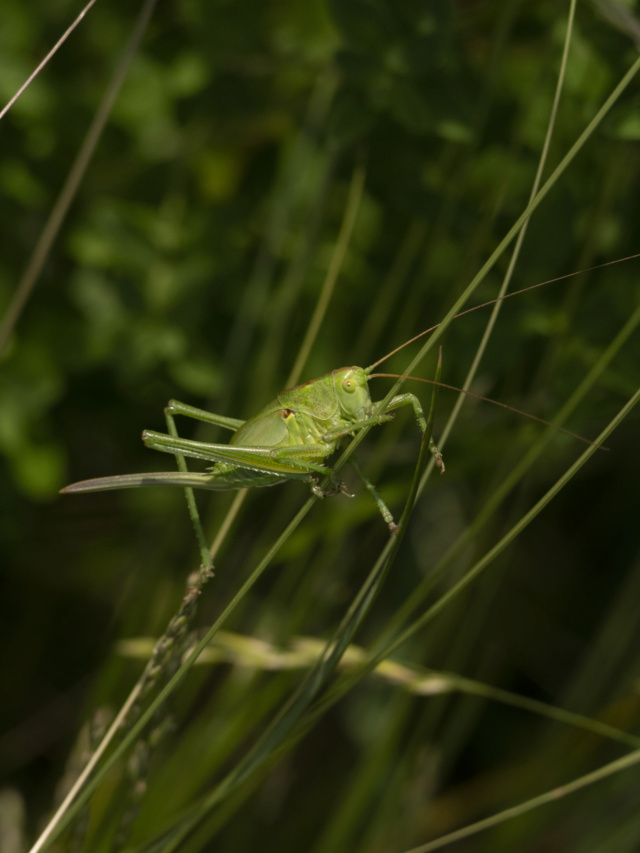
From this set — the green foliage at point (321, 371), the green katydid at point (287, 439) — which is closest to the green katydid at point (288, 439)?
the green katydid at point (287, 439)

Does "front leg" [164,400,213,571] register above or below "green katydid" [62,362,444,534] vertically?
below

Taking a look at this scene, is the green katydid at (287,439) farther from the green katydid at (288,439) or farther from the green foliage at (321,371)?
the green foliage at (321,371)

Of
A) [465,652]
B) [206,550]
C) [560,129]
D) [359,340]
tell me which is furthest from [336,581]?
[560,129]

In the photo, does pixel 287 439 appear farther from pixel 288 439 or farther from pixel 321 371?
pixel 321 371

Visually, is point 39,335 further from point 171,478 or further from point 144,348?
point 171,478

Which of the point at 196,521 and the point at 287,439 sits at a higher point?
the point at 287,439

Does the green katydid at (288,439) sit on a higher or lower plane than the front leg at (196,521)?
higher

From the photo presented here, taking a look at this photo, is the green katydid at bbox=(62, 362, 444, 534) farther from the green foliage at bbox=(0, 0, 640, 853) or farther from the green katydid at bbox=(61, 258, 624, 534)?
the green foliage at bbox=(0, 0, 640, 853)

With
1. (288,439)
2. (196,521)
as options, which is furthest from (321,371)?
(196,521)

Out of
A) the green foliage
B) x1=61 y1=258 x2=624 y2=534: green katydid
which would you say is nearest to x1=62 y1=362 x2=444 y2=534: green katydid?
x1=61 y1=258 x2=624 y2=534: green katydid
